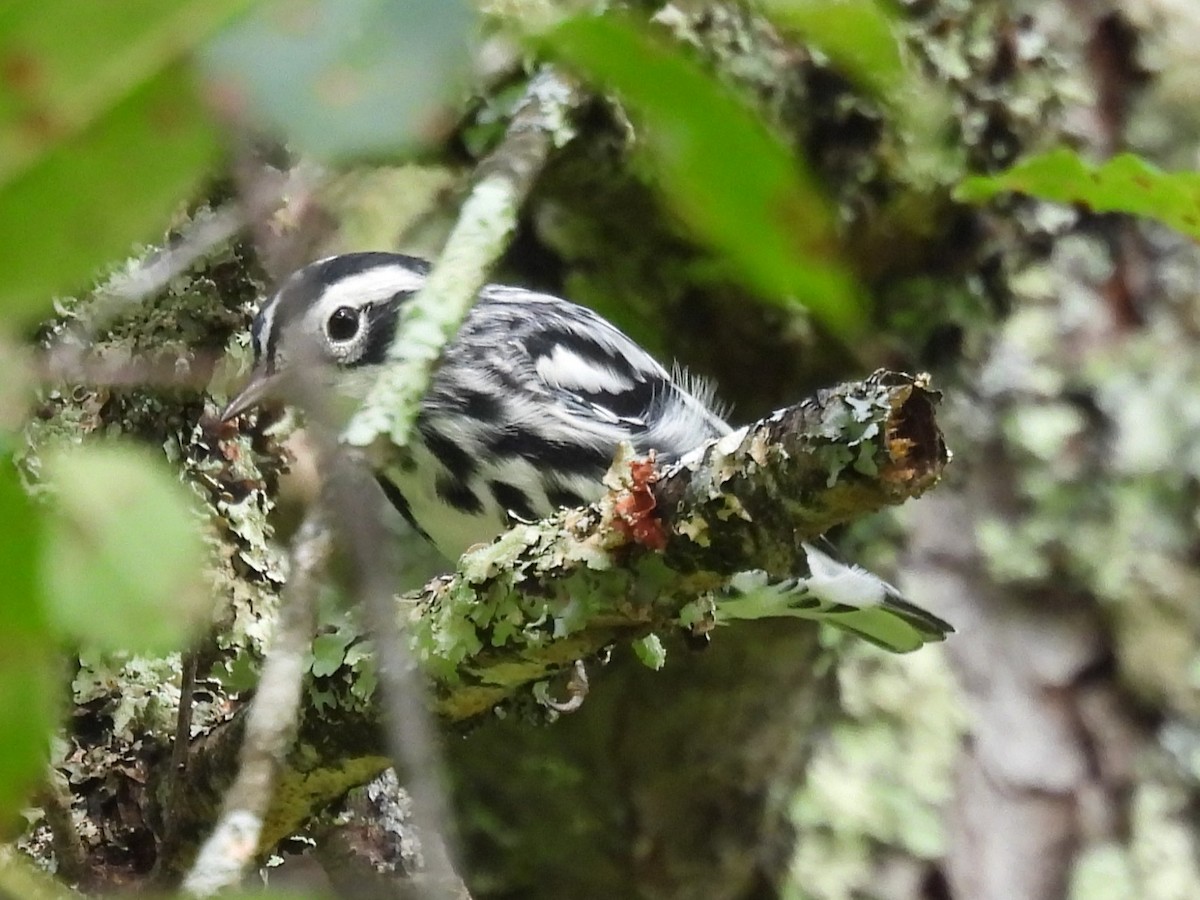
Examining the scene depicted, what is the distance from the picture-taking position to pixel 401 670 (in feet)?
0.58

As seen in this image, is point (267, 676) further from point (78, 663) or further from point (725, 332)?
point (725, 332)

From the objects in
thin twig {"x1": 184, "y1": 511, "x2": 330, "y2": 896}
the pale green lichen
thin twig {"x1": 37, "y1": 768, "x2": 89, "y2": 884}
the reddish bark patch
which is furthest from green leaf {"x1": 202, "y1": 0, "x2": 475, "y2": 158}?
the pale green lichen

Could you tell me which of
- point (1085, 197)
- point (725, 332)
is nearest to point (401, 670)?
point (1085, 197)

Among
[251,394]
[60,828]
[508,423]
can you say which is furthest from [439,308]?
[508,423]

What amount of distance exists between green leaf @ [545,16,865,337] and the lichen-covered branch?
0.34 meters

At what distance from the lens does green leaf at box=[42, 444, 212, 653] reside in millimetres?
206

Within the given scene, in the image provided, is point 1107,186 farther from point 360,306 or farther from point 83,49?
point 360,306

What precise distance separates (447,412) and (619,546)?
0.59 metres

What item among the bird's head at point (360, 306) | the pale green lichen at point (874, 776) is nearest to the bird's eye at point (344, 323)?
the bird's head at point (360, 306)

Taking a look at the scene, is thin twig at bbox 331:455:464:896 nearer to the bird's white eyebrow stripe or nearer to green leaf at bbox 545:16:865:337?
green leaf at bbox 545:16:865:337

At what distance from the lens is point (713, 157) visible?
215 mm

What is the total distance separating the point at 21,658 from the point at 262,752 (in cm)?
14

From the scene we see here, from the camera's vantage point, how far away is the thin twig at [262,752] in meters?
0.31

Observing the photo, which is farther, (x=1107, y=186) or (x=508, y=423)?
(x=508, y=423)
